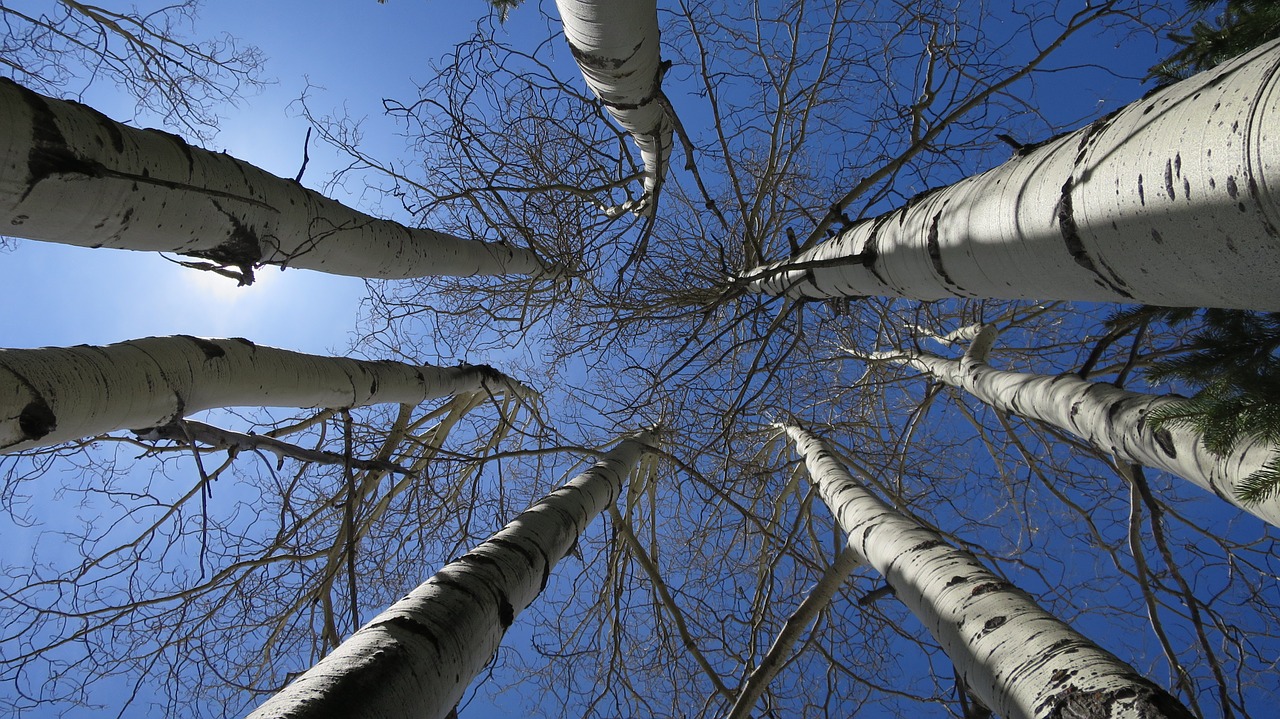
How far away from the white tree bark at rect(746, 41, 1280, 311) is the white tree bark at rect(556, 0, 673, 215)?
1.16 m

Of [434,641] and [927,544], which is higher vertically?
[927,544]

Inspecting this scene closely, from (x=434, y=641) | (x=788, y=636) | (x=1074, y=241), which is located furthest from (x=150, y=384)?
(x=788, y=636)

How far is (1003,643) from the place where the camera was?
4.56ft

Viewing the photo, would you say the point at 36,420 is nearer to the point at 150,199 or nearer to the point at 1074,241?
the point at 150,199

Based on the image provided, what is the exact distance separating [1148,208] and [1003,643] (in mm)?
1108

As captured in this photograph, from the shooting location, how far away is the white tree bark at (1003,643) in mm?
1109

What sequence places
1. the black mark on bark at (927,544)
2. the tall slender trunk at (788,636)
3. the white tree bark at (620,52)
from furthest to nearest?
the tall slender trunk at (788,636) < the black mark on bark at (927,544) < the white tree bark at (620,52)

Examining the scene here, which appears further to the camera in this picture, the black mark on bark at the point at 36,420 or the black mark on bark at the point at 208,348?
the black mark on bark at the point at 208,348

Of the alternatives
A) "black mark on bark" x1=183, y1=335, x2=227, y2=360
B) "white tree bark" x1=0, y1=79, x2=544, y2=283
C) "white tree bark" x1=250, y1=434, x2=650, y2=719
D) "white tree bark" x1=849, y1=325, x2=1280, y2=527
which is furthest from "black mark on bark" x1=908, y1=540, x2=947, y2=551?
"black mark on bark" x1=183, y1=335, x2=227, y2=360

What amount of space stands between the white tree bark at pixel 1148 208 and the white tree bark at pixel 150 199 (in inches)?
86.4

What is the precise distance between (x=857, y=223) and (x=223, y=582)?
12.3ft

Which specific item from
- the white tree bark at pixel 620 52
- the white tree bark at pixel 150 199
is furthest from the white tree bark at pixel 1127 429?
the white tree bark at pixel 150 199

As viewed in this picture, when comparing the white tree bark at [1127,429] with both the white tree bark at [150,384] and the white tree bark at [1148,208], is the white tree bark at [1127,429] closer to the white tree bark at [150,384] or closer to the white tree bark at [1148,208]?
the white tree bark at [1148,208]

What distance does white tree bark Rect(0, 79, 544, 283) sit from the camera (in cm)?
144
